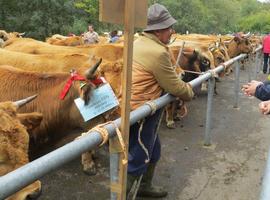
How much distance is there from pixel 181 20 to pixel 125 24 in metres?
45.7

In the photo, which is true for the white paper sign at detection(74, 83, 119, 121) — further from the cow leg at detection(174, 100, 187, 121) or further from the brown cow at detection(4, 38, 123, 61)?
the cow leg at detection(174, 100, 187, 121)

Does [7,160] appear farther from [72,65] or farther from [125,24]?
[72,65]

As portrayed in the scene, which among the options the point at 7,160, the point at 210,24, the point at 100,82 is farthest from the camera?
the point at 210,24

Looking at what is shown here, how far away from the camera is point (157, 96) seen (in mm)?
4484

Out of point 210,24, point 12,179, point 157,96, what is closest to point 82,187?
point 157,96

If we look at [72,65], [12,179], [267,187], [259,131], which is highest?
[267,187]

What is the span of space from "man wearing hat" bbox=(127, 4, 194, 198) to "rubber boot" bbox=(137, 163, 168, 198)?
475 mm

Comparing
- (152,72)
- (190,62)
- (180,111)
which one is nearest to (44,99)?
(152,72)

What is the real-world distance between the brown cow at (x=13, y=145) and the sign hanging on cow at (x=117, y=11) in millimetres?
1481

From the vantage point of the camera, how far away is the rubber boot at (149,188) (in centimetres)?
489

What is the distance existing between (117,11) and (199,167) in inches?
139

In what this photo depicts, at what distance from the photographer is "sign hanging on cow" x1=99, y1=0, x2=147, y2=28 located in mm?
2885

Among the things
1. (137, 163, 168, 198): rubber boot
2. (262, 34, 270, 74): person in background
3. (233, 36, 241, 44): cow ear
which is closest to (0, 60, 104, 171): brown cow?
(137, 163, 168, 198): rubber boot

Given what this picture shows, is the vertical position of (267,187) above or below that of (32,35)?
above
